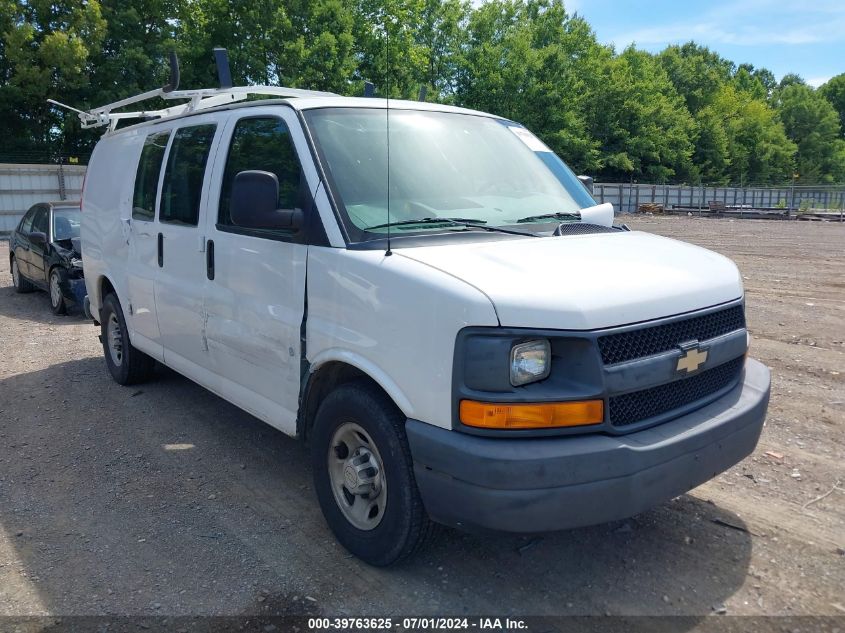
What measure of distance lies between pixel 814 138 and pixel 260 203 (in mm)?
99906

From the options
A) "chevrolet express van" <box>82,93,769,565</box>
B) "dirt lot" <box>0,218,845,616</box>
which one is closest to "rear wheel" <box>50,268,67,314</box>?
"dirt lot" <box>0,218,845,616</box>

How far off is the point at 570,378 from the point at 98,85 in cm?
Result: 3392

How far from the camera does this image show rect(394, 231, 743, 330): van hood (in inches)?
103

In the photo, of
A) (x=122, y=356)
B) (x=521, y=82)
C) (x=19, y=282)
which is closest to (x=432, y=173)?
(x=122, y=356)

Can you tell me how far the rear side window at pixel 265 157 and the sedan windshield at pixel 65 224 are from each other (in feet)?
23.7

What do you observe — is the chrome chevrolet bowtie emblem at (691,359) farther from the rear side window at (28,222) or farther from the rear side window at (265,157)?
the rear side window at (28,222)

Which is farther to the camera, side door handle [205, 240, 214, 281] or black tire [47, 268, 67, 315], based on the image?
black tire [47, 268, 67, 315]

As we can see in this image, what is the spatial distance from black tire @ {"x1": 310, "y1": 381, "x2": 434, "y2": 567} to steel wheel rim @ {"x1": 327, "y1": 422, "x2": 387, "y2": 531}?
0.08ft

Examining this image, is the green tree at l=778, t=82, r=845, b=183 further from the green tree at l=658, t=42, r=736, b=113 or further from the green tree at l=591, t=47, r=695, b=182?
the green tree at l=591, t=47, r=695, b=182

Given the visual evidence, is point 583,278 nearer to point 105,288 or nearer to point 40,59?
point 105,288

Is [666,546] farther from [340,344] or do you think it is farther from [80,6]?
[80,6]

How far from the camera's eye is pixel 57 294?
9.81m

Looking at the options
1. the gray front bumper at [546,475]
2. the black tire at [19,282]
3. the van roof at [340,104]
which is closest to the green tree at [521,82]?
the black tire at [19,282]

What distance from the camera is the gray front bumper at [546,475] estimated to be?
8.34ft
